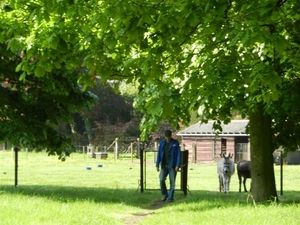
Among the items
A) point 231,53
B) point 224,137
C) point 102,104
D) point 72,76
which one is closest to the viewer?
point 231,53

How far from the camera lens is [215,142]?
60719 mm

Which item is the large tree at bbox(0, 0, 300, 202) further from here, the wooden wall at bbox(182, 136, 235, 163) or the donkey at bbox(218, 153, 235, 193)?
the wooden wall at bbox(182, 136, 235, 163)

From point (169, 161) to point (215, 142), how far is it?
42.6 metres

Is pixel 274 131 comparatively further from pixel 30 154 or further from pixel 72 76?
pixel 30 154

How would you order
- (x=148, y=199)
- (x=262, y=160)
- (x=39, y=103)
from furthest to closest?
(x=39, y=103) → (x=148, y=199) → (x=262, y=160)

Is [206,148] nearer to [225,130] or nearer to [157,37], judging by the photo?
[225,130]

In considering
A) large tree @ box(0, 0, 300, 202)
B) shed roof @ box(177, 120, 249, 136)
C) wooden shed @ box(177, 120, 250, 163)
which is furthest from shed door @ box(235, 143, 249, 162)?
large tree @ box(0, 0, 300, 202)

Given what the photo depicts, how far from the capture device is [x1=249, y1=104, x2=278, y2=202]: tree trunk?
16641 mm

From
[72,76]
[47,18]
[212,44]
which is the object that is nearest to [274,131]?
[72,76]

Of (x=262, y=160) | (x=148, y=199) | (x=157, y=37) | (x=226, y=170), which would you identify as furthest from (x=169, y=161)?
(x=157, y=37)

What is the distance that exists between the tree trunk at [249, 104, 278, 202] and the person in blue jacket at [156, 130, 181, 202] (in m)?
2.39

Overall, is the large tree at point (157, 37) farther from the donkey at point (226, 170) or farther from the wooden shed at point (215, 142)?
the wooden shed at point (215, 142)

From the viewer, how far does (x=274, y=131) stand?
18141 millimetres

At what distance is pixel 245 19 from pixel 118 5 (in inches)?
57.0
